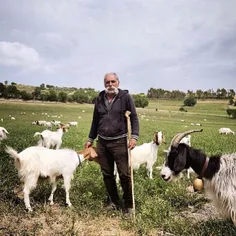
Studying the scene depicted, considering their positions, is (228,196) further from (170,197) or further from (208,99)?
(208,99)

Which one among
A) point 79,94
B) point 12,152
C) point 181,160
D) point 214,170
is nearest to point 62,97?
point 79,94

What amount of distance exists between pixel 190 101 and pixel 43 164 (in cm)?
1767

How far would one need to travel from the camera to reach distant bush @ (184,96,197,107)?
2174 cm

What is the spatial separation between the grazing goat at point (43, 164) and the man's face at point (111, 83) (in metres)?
1.42

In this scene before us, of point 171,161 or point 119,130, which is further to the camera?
point 119,130

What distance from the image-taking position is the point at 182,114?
21.4m

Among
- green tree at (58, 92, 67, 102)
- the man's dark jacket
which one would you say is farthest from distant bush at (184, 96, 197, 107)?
the man's dark jacket

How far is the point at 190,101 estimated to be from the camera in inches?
872

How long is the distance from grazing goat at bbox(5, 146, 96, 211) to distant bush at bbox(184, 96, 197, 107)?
16399mm

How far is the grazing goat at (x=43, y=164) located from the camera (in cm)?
598

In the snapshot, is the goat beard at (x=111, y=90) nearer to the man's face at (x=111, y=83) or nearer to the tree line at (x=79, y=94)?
the man's face at (x=111, y=83)

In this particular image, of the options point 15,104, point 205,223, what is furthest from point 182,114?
point 205,223

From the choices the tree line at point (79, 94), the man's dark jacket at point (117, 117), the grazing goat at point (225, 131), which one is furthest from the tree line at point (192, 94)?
the man's dark jacket at point (117, 117)

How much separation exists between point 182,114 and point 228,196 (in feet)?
55.9
